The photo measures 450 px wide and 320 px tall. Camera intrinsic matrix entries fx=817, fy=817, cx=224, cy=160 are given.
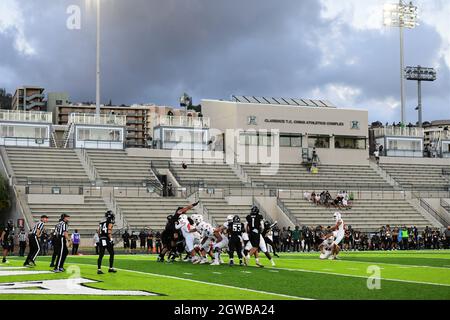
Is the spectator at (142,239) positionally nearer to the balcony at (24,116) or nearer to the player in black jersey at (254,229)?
the balcony at (24,116)

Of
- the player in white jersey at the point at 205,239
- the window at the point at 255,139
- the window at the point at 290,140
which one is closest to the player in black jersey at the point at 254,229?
the player in white jersey at the point at 205,239

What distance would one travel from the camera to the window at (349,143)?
66.6m

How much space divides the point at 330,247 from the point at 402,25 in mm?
46841

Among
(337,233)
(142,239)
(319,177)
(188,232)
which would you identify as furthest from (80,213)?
(188,232)

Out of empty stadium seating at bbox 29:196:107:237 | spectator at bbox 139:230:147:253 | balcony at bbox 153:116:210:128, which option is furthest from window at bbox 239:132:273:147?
spectator at bbox 139:230:147:253

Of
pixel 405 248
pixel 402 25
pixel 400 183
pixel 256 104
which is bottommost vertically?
pixel 405 248

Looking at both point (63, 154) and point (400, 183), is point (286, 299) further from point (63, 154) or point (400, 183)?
point (400, 183)

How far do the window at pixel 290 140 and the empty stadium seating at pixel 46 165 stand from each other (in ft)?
54.2

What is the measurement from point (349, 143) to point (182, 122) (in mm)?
14003

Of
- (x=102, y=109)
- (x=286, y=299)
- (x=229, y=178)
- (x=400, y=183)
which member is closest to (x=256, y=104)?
(x=229, y=178)

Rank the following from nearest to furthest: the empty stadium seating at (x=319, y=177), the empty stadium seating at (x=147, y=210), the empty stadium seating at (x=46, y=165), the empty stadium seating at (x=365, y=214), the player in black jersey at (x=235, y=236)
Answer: the player in black jersey at (x=235, y=236) < the empty stadium seating at (x=147, y=210) < the empty stadium seating at (x=46, y=165) < the empty stadium seating at (x=365, y=214) < the empty stadium seating at (x=319, y=177)

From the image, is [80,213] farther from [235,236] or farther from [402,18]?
[402,18]

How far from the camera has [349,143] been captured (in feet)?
220
